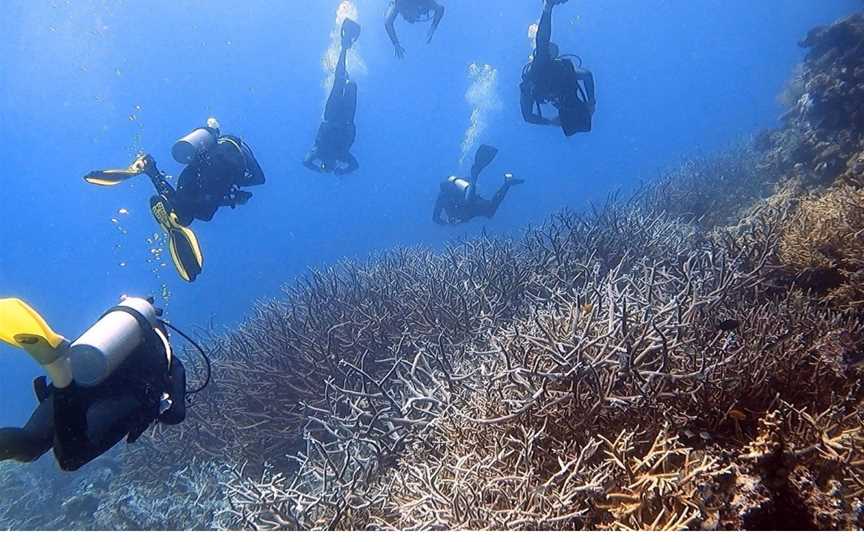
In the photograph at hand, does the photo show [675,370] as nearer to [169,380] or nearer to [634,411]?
[634,411]

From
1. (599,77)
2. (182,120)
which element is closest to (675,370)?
(182,120)

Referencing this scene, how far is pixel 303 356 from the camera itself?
568 centimetres

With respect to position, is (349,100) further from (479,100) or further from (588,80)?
(479,100)

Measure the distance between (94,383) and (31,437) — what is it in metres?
0.58

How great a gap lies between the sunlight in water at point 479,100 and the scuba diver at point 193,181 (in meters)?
67.1

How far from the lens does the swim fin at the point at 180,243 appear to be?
5430 mm

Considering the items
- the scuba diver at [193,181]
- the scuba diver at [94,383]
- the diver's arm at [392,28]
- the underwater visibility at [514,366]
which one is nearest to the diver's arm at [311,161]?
the underwater visibility at [514,366]

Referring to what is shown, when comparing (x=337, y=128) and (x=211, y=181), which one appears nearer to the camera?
(x=211, y=181)

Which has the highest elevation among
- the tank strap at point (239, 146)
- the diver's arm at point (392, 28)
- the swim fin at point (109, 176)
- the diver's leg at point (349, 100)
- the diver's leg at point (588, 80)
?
the diver's arm at point (392, 28)

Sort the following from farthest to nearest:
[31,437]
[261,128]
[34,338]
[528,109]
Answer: [261,128]
[528,109]
[31,437]
[34,338]

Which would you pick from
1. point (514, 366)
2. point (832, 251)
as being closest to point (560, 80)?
point (832, 251)

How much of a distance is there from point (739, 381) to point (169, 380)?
371 centimetres

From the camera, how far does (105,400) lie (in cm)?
295

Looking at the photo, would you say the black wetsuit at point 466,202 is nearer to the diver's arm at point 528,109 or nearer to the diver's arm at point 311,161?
the diver's arm at point 311,161
